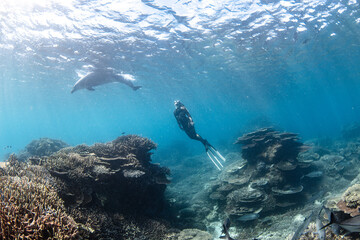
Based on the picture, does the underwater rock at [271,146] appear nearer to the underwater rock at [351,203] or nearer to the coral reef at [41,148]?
the underwater rock at [351,203]

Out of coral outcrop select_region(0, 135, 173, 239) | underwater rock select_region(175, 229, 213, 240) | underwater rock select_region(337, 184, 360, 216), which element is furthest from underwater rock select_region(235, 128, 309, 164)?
underwater rock select_region(337, 184, 360, 216)

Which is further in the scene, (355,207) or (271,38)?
(271,38)

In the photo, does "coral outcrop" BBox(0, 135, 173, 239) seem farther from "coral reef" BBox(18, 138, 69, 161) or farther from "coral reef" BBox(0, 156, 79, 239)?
"coral reef" BBox(18, 138, 69, 161)

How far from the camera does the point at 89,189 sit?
6086 millimetres

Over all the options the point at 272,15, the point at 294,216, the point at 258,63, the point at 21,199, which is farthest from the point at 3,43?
the point at 258,63

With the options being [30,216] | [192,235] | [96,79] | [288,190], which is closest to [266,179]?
[288,190]

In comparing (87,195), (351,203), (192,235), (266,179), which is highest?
(87,195)

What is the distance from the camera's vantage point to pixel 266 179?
9.59 meters

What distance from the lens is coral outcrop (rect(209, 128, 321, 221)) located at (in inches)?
→ 333

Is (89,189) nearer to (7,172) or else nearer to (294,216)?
(7,172)

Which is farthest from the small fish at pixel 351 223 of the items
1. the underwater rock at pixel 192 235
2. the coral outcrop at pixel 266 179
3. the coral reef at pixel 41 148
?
the coral reef at pixel 41 148

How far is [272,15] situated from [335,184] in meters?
12.7

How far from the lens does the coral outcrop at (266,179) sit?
27.8 ft

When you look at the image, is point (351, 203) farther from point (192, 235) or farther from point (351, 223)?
point (192, 235)
